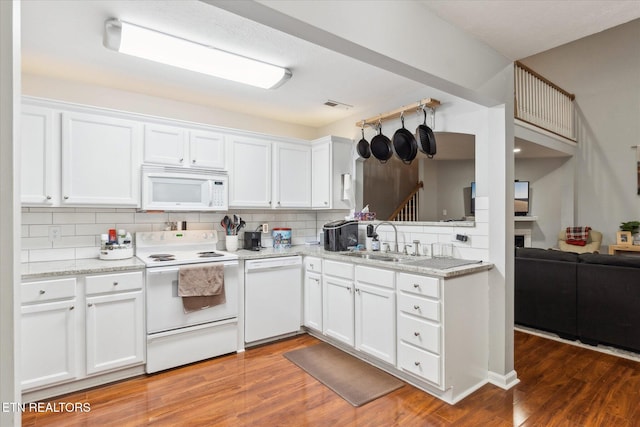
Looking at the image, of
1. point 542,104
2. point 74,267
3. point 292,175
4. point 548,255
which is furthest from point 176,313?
point 542,104

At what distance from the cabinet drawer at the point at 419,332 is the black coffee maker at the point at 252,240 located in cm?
181

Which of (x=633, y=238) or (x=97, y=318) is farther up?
(x=633, y=238)

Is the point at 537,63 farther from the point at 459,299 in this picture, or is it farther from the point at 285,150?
the point at 459,299

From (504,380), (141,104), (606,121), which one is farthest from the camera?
(606,121)

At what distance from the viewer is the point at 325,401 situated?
2.42 meters

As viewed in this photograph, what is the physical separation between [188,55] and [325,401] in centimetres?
260

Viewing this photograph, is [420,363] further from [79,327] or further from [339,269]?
[79,327]

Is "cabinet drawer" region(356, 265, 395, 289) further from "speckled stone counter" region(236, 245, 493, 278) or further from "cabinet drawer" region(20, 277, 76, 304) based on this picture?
"cabinet drawer" region(20, 277, 76, 304)

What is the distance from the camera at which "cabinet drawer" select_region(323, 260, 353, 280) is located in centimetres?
309

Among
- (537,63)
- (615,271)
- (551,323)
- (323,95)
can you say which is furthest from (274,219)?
(537,63)

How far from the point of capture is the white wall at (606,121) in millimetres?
5574

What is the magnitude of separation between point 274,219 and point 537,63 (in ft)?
19.4

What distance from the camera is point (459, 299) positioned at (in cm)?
247

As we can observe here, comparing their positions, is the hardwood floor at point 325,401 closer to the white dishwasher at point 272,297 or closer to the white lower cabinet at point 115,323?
the white lower cabinet at point 115,323
